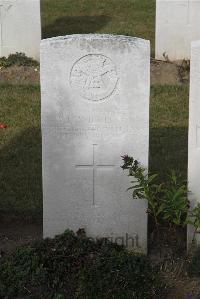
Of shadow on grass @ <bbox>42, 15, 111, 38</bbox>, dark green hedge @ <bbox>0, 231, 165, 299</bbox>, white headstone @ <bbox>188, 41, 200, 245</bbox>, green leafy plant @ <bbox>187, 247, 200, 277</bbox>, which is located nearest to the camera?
dark green hedge @ <bbox>0, 231, 165, 299</bbox>

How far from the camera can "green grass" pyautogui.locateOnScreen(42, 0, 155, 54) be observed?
1452 cm

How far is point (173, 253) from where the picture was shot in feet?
20.2

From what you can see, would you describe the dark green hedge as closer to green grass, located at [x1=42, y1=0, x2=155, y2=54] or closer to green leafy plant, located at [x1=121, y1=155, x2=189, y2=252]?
green leafy plant, located at [x1=121, y1=155, x2=189, y2=252]

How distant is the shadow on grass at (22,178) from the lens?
7023 mm

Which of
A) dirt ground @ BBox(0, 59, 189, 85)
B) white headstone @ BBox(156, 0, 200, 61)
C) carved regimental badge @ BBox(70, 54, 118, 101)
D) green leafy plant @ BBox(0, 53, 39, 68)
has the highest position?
white headstone @ BBox(156, 0, 200, 61)

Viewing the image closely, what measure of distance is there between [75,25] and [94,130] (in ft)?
30.2

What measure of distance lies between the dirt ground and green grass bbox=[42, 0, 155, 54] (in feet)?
7.81

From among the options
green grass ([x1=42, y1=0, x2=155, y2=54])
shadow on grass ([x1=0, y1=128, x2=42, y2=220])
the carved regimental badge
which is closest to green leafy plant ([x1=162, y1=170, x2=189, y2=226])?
the carved regimental badge

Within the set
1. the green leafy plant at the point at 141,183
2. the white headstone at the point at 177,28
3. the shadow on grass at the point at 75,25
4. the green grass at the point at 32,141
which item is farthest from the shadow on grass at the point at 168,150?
the shadow on grass at the point at 75,25

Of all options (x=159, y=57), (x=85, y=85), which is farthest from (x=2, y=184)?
(x=159, y=57)

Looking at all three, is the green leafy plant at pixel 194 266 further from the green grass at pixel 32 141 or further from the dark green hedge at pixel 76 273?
the green grass at pixel 32 141

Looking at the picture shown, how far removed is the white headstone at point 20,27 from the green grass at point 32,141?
1.33 m

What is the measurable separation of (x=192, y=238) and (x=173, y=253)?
0.63 feet

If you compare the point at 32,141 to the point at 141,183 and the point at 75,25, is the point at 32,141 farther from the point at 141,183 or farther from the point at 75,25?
the point at 75,25
